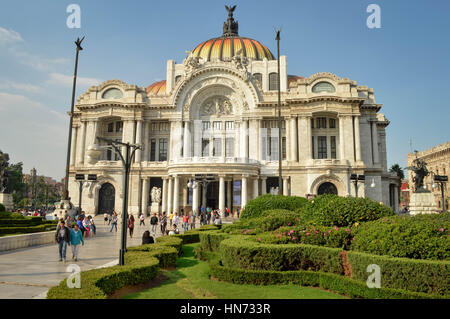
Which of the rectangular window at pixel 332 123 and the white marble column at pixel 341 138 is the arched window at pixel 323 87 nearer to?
the white marble column at pixel 341 138

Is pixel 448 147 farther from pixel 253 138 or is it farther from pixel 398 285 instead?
pixel 398 285

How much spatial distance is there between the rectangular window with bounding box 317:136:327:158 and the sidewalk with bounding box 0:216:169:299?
105 ft

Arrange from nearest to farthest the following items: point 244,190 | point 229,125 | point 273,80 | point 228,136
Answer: point 244,190, point 228,136, point 229,125, point 273,80

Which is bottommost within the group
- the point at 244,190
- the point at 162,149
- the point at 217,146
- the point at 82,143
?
the point at 244,190

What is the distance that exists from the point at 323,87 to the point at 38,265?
39.0m

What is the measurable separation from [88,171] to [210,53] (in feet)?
92.6

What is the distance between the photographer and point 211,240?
47.3ft

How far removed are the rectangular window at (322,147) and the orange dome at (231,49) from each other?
1926cm

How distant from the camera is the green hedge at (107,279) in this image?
7078 mm

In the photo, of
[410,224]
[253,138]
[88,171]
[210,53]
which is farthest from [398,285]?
[210,53]

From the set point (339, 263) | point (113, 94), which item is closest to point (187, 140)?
point (113, 94)

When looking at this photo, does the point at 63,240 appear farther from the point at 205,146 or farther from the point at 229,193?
the point at 205,146

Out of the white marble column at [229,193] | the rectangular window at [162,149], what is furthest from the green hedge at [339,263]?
the rectangular window at [162,149]

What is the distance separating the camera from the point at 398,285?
7.81 m
